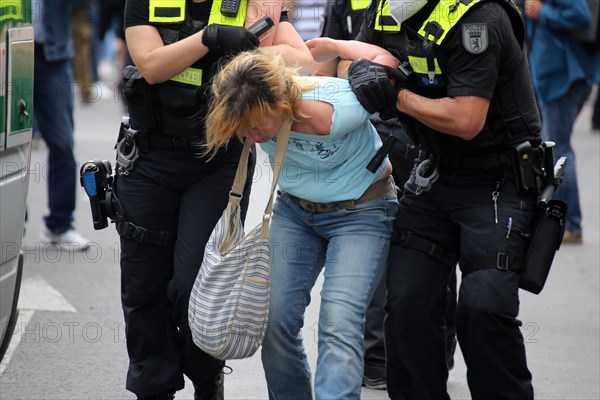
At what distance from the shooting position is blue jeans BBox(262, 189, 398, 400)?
3.36 m

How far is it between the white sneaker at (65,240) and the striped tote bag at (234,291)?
3.54 meters

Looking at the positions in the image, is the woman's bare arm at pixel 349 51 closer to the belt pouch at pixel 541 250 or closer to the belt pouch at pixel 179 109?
the belt pouch at pixel 179 109

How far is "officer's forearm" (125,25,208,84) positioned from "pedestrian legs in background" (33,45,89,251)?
2.88 m

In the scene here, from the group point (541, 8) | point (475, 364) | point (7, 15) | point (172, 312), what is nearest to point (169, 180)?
point (172, 312)

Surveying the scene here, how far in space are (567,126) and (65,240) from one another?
3.62 m

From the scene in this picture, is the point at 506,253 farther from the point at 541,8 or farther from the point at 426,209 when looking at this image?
the point at 541,8

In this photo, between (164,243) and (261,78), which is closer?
(261,78)

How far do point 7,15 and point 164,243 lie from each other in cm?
102

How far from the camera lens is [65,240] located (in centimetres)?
684

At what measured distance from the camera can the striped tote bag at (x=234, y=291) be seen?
3357 mm

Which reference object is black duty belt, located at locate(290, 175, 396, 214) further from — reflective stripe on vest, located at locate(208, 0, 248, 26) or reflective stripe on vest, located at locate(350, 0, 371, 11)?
reflective stripe on vest, located at locate(350, 0, 371, 11)

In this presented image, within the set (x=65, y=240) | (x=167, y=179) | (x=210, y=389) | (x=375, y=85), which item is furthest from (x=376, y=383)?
(x=65, y=240)

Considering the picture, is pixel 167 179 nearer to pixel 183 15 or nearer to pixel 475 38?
pixel 183 15

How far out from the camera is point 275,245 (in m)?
3.59
